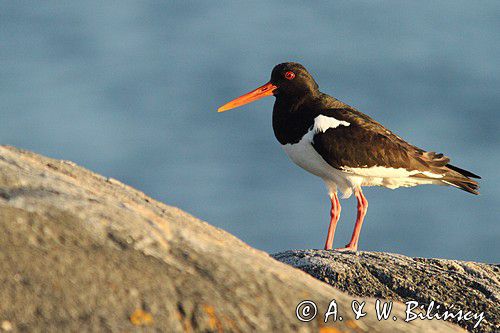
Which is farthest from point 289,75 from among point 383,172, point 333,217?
point 333,217

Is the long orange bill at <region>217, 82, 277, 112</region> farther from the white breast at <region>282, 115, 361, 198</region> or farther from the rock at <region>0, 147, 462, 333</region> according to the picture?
the rock at <region>0, 147, 462, 333</region>

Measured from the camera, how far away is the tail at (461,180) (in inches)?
492

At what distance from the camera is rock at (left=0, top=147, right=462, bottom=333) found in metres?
3.89

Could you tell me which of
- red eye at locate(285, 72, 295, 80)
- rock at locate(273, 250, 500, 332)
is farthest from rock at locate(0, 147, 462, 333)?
red eye at locate(285, 72, 295, 80)

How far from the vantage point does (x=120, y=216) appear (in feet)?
14.5

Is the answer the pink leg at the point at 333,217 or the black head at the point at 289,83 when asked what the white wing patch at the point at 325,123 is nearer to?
the black head at the point at 289,83

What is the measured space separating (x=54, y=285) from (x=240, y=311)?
919mm

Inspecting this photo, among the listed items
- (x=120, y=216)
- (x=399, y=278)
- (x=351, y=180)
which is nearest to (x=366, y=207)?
(x=351, y=180)

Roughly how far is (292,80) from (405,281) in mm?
5667

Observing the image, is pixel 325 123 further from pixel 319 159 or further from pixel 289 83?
pixel 289 83

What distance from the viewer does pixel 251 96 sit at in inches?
520

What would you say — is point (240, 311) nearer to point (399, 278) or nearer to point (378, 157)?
point (399, 278)

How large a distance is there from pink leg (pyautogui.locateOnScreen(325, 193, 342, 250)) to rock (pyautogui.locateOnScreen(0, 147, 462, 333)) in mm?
6993

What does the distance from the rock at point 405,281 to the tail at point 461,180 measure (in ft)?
14.5
